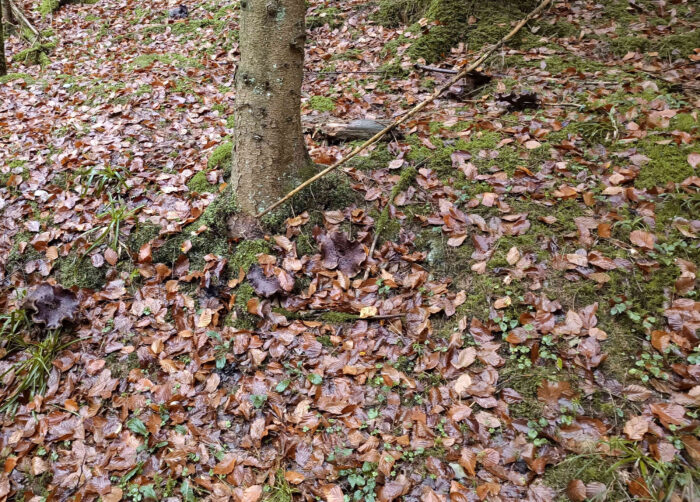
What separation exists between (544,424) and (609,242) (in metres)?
1.46

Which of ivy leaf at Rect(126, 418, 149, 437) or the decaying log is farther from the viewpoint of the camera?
the decaying log

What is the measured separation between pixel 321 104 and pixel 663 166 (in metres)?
3.52

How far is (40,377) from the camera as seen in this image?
3.03m

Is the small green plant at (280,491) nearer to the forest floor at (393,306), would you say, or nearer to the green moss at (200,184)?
the forest floor at (393,306)

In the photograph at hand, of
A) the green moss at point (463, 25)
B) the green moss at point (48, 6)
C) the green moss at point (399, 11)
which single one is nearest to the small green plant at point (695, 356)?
the green moss at point (463, 25)

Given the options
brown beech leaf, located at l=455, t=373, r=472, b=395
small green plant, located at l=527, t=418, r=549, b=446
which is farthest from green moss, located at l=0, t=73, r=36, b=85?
small green plant, located at l=527, t=418, r=549, b=446

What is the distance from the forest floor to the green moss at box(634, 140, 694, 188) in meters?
0.02

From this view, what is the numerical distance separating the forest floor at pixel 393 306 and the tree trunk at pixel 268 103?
31 centimetres

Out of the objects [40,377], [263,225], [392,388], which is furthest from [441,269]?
[40,377]

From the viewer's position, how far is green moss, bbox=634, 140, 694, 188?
3.20 metres

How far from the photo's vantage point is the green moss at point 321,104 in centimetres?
489

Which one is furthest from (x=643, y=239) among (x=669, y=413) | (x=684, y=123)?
(x=684, y=123)

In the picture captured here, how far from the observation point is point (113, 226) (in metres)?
3.69

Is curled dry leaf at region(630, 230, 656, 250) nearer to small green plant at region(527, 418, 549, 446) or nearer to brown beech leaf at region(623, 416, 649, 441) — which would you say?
brown beech leaf at region(623, 416, 649, 441)
